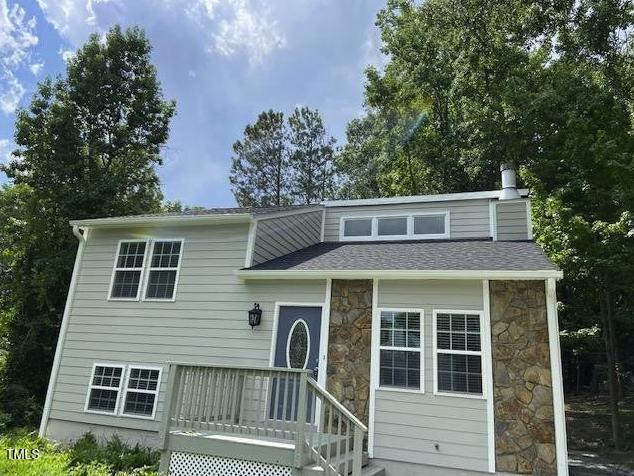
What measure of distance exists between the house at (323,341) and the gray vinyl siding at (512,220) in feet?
0.12

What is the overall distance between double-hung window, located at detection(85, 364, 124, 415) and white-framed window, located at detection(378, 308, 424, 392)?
→ 16.1ft

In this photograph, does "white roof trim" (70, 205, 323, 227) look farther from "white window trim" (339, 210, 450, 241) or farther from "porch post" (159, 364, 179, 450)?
"porch post" (159, 364, 179, 450)

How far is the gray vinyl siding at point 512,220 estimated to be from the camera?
8555mm

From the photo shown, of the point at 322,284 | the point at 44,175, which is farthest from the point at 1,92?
the point at 322,284

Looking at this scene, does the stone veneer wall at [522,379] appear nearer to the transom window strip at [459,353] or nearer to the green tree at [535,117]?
the transom window strip at [459,353]

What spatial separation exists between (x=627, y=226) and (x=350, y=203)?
596 cm

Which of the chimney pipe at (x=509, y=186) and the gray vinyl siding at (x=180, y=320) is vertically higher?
the chimney pipe at (x=509, y=186)

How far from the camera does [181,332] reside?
8.03 m

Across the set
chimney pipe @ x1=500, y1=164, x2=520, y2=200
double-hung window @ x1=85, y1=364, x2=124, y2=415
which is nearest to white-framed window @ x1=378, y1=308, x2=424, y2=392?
chimney pipe @ x1=500, y1=164, x2=520, y2=200

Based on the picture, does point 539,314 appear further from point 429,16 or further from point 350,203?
point 429,16

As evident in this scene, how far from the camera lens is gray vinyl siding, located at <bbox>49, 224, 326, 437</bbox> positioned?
24.8 ft

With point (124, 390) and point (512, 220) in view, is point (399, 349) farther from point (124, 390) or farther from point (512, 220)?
point (124, 390)

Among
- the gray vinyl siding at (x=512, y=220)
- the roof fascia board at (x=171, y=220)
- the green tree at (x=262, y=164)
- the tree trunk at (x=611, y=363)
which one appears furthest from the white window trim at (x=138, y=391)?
the green tree at (x=262, y=164)

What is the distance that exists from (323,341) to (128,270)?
4.44 meters
